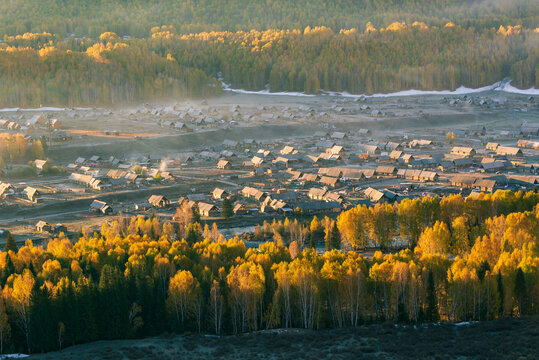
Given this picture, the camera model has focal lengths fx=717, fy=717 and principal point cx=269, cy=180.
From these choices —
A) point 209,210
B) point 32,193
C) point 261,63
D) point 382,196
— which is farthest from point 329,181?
point 261,63

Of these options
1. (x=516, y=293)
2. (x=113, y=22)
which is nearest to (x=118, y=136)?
(x=516, y=293)

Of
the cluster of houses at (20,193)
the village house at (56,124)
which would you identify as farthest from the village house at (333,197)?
the village house at (56,124)

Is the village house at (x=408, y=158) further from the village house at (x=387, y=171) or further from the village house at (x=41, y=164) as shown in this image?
the village house at (x=41, y=164)

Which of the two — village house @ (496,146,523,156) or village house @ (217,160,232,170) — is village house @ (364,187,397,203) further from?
village house @ (496,146,523,156)

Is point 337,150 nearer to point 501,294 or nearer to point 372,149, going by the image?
point 372,149

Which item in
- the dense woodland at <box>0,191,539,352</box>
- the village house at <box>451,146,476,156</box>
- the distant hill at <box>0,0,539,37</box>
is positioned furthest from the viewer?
the distant hill at <box>0,0,539,37</box>

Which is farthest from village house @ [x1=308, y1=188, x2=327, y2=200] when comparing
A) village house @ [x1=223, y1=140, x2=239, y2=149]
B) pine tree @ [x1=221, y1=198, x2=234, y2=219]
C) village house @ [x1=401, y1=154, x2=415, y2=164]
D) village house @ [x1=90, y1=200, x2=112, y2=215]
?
village house @ [x1=223, y1=140, x2=239, y2=149]
